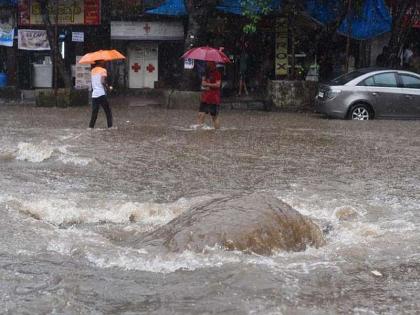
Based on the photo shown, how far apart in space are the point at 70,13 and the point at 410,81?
468 inches

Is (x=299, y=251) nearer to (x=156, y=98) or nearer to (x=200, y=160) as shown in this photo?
(x=200, y=160)

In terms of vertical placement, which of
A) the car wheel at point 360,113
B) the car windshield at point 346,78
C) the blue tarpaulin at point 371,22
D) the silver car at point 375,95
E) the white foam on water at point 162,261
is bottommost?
the white foam on water at point 162,261

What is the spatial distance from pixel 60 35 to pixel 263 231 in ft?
64.5

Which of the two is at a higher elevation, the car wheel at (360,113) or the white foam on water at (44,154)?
the car wheel at (360,113)

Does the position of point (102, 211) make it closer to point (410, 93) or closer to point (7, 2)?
point (410, 93)

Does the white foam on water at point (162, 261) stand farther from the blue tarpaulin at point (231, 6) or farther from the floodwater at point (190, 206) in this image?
the blue tarpaulin at point (231, 6)

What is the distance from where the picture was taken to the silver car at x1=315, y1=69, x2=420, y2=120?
1638 centimetres

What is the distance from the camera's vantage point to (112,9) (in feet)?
75.2

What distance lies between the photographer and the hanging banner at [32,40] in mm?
23281

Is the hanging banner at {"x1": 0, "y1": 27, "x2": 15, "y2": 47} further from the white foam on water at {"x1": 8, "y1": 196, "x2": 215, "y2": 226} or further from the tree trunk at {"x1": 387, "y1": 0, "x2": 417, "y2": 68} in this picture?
the white foam on water at {"x1": 8, "y1": 196, "x2": 215, "y2": 226}

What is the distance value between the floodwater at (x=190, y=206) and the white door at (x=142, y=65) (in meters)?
10.7

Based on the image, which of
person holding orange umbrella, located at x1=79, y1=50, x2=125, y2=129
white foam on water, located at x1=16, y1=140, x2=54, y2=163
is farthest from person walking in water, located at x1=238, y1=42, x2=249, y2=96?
white foam on water, located at x1=16, y1=140, x2=54, y2=163

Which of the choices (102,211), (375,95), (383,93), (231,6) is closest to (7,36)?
(231,6)

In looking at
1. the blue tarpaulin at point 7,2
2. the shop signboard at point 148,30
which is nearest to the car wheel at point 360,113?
the shop signboard at point 148,30
